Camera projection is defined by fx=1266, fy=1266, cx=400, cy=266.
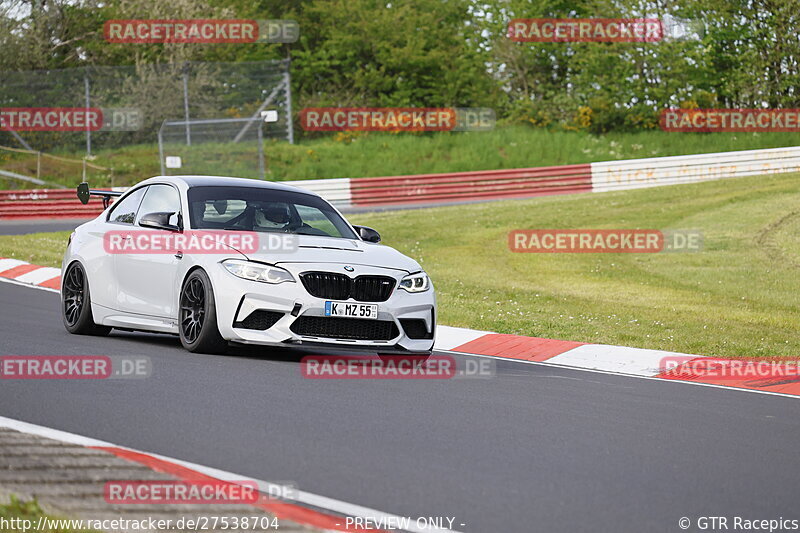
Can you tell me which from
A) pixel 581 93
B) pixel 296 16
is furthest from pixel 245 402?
pixel 296 16

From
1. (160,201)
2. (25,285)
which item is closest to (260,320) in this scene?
(160,201)

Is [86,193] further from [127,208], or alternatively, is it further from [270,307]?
[270,307]

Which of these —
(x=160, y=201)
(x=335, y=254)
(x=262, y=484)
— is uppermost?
(x=160, y=201)

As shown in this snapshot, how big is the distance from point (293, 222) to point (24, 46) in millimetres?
37205

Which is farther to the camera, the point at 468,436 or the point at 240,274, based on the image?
the point at 240,274

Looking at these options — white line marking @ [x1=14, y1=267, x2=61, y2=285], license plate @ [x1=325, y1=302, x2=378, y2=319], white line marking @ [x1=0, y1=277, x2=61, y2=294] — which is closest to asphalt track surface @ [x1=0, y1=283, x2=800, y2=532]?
license plate @ [x1=325, y1=302, x2=378, y2=319]

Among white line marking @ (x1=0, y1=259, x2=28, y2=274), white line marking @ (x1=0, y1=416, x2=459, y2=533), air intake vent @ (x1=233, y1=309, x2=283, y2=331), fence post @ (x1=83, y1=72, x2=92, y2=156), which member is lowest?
white line marking @ (x1=0, y1=259, x2=28, y2=274)

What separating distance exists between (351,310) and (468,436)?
3.03m

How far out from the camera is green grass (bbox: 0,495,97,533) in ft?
14.4

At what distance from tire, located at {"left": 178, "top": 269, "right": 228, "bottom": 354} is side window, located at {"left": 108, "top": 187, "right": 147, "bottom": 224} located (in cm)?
170

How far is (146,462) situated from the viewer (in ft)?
19.2

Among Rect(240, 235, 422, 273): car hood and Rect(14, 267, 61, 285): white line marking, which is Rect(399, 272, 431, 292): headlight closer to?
Rect(240, 235, 422, 273): car hood

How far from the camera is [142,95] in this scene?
37.3 metres

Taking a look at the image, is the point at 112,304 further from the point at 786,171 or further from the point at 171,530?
the point at 786,171
